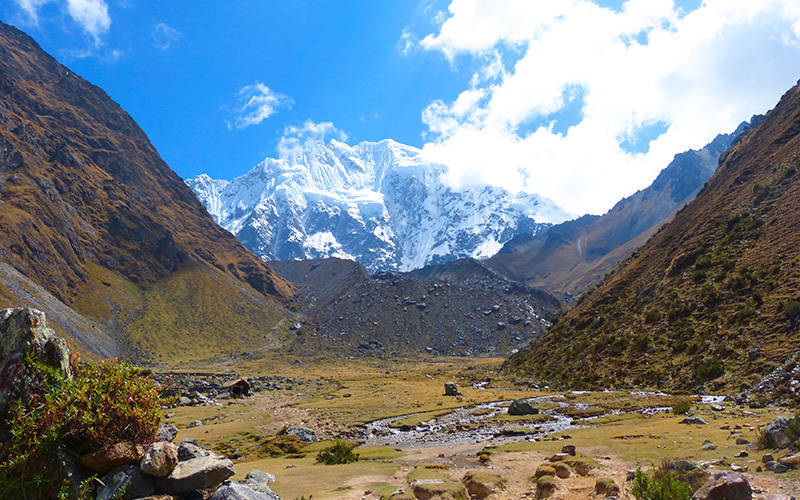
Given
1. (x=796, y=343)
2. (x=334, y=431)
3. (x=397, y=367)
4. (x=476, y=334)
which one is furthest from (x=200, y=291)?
(x=796, y=343)

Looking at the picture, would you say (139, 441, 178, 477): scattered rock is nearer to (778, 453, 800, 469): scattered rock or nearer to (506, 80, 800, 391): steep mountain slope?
(778, 453, 800, 469): scattered rock

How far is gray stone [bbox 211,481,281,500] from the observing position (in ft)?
35.8

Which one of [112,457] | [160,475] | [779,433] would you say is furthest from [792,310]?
[112,457]

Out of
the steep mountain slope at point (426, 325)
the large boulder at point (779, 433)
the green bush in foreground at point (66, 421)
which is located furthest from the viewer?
the steep mountain slope at point (426, 325)

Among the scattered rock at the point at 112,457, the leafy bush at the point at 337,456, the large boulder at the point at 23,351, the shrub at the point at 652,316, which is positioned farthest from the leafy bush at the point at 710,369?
the large boulder at the point at 23,351

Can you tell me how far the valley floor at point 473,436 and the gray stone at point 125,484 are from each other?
602cm

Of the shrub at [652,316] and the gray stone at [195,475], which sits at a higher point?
the gray stone at [195,475]

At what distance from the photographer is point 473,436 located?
111 feet

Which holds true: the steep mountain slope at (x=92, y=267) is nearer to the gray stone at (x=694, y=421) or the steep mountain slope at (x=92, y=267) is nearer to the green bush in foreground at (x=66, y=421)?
the green bush in foreground at (x=66, y=421)

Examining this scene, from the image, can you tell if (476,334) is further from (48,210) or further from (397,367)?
(48,210)

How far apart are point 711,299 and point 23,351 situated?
63.6m

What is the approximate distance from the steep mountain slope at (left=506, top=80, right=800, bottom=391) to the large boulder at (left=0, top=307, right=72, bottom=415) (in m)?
48.0

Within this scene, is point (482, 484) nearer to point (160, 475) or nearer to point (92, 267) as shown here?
point (160, 475)

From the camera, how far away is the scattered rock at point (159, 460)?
Answer: 1071cm
